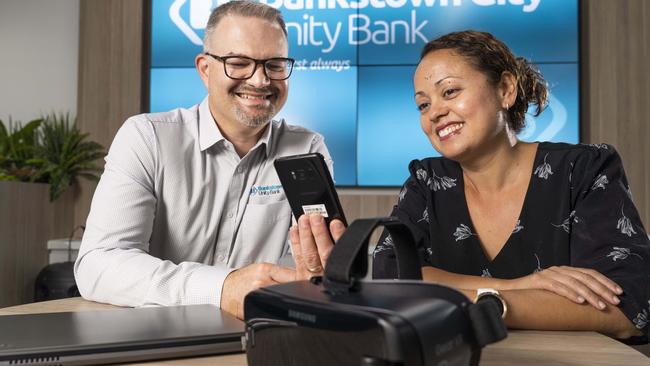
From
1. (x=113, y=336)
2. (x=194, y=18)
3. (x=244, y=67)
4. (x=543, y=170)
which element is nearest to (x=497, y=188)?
Answer: (x=543, y=170)

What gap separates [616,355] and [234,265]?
1.09m

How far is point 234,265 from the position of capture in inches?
68.4

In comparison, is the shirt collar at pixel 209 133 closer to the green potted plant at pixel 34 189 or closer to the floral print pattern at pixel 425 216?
the floral print pattern at pixel 425 216

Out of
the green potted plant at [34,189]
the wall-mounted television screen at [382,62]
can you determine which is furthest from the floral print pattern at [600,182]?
the green potted plant at [34,189]

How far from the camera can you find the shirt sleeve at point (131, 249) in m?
1.18

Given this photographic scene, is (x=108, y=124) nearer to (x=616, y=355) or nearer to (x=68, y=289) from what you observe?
(x=68, y=289)

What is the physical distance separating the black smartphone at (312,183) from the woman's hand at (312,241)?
2.4 inches

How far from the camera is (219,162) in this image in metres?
1.74

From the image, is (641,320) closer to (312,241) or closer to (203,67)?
(312,241)

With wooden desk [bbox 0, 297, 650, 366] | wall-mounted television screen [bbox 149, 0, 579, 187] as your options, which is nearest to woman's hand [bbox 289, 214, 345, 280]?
wooden desk [bbox 0, 297, 650, 366]

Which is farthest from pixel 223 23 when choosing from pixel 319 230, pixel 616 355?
pixel 616 355

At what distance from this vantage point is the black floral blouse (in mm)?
1343

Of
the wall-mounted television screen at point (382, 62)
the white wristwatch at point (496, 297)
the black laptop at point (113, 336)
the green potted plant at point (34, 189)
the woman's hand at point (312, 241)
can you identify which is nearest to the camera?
the black laptop at point (113, 336)

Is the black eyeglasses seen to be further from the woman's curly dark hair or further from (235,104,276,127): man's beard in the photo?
the woman's curly dark hair
